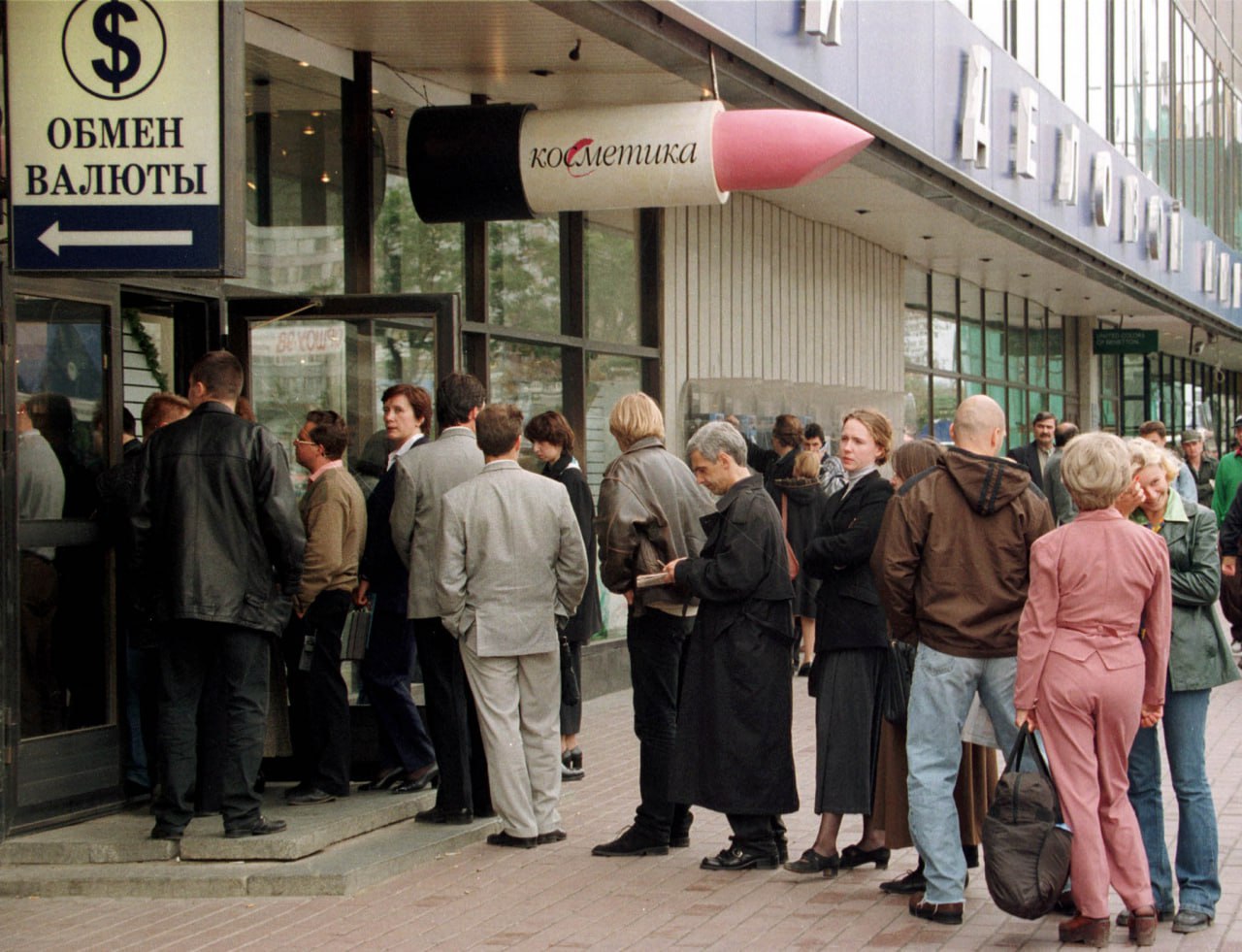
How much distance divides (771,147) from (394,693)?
11.1ft

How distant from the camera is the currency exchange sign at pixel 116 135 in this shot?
638cm

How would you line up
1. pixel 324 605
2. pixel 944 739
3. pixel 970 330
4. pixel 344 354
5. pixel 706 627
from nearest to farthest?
pixel 944 739, pixel 706 627, pixel 324 605, pixel 344 354, pixel 970 330

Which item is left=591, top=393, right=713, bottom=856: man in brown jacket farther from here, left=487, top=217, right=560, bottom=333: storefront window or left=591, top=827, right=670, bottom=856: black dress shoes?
left=487, top=217, right=560, bottom=333: storefront window

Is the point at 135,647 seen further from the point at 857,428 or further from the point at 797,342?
the point at 797,342

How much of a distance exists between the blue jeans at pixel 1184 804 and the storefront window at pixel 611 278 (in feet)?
23.6

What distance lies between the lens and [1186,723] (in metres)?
6.07

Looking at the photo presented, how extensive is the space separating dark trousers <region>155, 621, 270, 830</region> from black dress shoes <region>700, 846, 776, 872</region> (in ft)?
6.10

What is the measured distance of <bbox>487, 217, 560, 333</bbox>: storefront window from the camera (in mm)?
11453

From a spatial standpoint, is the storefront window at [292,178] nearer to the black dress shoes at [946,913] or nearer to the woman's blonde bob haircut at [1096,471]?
the woman's blonde bob haircut at [1096,471]

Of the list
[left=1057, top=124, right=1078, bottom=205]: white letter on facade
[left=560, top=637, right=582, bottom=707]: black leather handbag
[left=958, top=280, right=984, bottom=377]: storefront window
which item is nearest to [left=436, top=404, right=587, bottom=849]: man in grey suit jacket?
[left=560, top=637, right=582, bottom=707]: black leather handbag

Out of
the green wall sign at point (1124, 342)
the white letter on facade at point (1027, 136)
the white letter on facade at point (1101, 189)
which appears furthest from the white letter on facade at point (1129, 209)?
the green wall sign at point (1124, 342)

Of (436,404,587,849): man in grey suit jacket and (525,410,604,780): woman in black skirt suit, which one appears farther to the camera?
(525,410,604,780): woman in black skirt suit

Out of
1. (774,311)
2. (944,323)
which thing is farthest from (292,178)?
(944,323)

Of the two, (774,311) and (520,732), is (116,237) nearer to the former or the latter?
(520,732)
